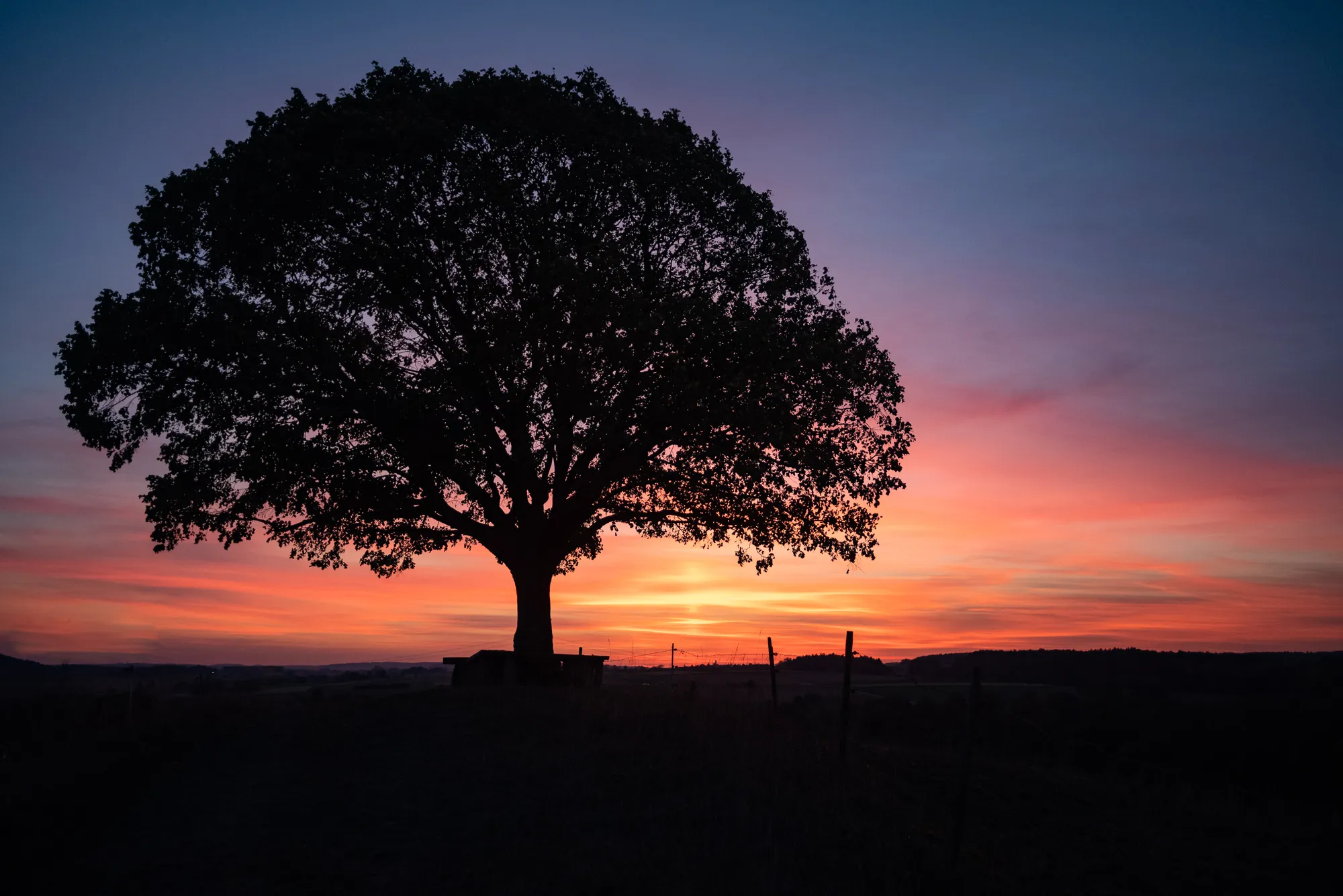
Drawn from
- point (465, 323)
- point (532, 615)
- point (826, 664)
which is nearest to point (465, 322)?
point (465, 323)

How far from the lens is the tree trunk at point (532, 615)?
28.4 meters

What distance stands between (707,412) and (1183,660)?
76413mm

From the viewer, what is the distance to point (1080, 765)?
31.5 metres

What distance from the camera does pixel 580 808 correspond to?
16.1 m

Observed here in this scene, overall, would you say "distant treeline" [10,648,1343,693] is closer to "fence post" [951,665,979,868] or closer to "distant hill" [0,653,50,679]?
"distant hill" [0,653,50,679]

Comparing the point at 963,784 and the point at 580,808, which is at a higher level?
the point at 963,784

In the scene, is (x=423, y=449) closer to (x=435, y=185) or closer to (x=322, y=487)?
(x=322, y=487)

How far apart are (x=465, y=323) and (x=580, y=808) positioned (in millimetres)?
14961

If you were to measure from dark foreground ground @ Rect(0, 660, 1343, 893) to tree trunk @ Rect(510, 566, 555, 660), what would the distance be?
251 cm

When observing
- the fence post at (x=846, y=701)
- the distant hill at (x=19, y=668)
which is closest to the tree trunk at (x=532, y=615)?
the fence post at (x=846, y=701)

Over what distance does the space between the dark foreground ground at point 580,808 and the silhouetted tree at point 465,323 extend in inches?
269

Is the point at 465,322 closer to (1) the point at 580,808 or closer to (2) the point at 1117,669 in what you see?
(1) the point at 580,808

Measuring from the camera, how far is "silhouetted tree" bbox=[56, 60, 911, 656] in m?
24.4

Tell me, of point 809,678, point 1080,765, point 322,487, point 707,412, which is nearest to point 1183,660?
point 809,678
